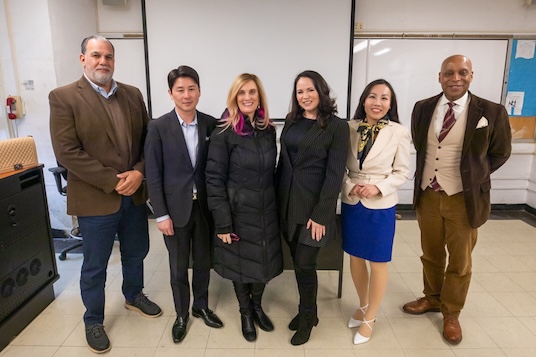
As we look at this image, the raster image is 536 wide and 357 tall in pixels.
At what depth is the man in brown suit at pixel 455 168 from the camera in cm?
204

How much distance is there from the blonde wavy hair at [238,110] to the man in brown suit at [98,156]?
1.96ft

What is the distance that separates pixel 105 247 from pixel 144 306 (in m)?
0.60

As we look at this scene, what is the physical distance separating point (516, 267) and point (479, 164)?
1741 mm

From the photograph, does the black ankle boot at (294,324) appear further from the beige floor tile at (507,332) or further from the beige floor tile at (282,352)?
the beige floor tile at (507,332)

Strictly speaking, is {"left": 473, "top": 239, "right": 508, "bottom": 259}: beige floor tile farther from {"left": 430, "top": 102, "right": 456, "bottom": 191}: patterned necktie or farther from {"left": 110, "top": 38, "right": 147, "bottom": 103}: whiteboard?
{"left": 110, "top": 38, "right": 147, "bottom": 103}: whiteboard

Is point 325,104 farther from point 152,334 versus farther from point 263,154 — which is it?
point 152,334

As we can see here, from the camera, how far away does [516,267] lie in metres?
3.18

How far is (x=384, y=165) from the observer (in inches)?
78.9

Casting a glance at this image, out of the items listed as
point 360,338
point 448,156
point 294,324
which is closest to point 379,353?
point 360,338

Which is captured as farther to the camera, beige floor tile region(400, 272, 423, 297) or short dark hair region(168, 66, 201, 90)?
beige floor tile region(400, 272, 423, 297)

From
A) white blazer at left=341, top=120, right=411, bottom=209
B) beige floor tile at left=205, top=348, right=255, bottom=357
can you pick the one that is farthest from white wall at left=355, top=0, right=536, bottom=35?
beige floor tile at left=205, top=348, right=255, bottom=357

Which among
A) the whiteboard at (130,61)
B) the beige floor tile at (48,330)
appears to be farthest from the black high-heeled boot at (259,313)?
the whiteboard at (130,61)

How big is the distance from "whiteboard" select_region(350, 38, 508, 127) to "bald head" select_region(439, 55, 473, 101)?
2340 mm

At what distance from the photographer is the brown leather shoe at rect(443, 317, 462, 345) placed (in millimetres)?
2186
